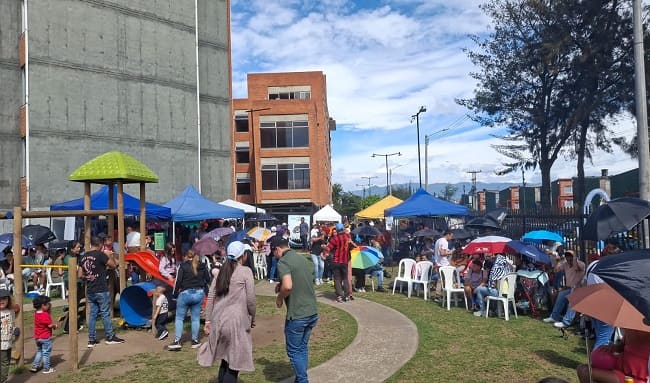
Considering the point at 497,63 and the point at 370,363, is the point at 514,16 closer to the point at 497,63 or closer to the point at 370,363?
the point at 497,63

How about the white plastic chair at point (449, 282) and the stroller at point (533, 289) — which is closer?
the stroller at point (533, 289)

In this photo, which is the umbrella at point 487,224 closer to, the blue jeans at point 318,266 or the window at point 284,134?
the blue jeans at point 318,266

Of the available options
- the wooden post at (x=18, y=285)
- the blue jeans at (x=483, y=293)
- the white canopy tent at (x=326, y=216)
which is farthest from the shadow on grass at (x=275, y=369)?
the white canopy tent at (x=326, y=216)

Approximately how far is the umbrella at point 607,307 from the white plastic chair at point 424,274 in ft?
27.8

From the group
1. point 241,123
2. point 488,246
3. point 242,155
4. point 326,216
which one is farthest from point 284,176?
point 488,246

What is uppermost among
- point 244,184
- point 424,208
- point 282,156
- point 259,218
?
point 282,156

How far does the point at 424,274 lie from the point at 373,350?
5654 millimetres

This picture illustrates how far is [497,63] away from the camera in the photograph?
32.2 metres

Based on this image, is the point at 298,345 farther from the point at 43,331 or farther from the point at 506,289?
the point at 506,289

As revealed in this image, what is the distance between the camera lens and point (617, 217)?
9367mm

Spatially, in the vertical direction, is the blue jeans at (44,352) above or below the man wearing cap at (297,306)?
below

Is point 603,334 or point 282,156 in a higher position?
point 282,156

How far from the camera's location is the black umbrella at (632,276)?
12.6ft

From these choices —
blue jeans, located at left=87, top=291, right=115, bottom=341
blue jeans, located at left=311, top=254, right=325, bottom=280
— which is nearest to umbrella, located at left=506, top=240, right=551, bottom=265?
blue jeans, located at left=311, top=254, right=325, bottom=280
